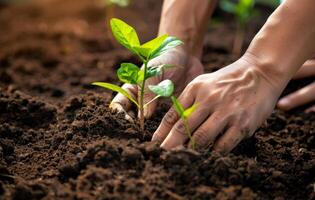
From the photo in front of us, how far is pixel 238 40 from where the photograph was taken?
3.22 m

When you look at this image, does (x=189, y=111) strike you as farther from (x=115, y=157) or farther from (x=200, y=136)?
(x=115, y=157)

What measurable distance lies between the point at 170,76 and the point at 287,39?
0.53 m

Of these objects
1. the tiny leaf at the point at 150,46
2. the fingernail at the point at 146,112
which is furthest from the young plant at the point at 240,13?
the tiny leaf at the point at 150,46

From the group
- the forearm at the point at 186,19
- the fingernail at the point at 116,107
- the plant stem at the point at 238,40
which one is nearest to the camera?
the fingernail at the point at 116,107

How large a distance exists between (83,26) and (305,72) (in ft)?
5.92

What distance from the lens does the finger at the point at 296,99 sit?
234 cm

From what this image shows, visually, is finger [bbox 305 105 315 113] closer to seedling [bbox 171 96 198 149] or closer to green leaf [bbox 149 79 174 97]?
seedling [bbox 171 96 198 149]

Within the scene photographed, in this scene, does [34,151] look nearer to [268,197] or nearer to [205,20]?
[268,197]

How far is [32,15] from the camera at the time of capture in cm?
390

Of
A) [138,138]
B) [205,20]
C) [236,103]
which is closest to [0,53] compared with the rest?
[205,20]

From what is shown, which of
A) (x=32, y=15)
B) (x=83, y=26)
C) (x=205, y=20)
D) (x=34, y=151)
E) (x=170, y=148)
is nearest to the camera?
(x=170, y=148)

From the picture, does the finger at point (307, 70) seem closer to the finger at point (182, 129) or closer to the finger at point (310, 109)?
the finger at point (310, 109)

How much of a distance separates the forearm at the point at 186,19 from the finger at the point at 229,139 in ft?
2.16

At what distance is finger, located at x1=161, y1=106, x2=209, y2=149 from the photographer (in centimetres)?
161
